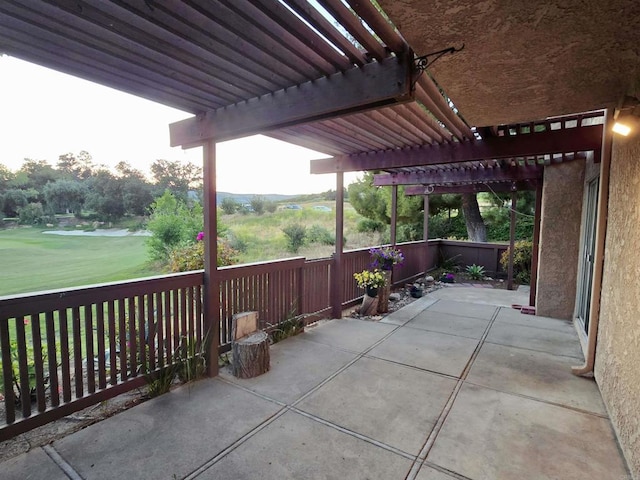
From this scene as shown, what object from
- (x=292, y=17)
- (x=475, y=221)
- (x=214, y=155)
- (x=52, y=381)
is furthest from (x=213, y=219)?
(x=475, y=221)

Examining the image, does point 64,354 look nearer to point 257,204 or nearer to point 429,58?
point 429,58

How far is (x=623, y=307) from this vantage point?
2.29 meters

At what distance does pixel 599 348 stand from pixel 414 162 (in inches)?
112

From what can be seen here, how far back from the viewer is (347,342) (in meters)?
3.92

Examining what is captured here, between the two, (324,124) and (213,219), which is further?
(324,124)

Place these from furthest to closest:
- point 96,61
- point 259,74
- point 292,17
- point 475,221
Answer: point 475,221
point 259,74
point 96,61
point 292,17

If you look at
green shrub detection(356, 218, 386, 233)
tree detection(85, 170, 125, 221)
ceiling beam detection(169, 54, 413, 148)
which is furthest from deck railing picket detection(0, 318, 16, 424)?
green shrub detection(356, 218, 386, 233)

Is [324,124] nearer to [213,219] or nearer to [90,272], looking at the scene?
[213,219]

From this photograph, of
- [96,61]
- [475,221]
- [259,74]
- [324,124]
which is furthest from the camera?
[475,221]

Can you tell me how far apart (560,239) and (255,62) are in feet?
17.0

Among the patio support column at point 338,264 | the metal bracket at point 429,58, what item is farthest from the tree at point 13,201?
the metal bracket at point 429,58

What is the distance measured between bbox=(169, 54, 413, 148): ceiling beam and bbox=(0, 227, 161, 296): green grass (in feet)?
9.13

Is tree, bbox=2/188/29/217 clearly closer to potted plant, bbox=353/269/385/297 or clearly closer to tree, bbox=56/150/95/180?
tree, bbox=56/150/95/180

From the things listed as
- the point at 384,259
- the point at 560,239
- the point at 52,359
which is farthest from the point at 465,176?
the point at 52,359
